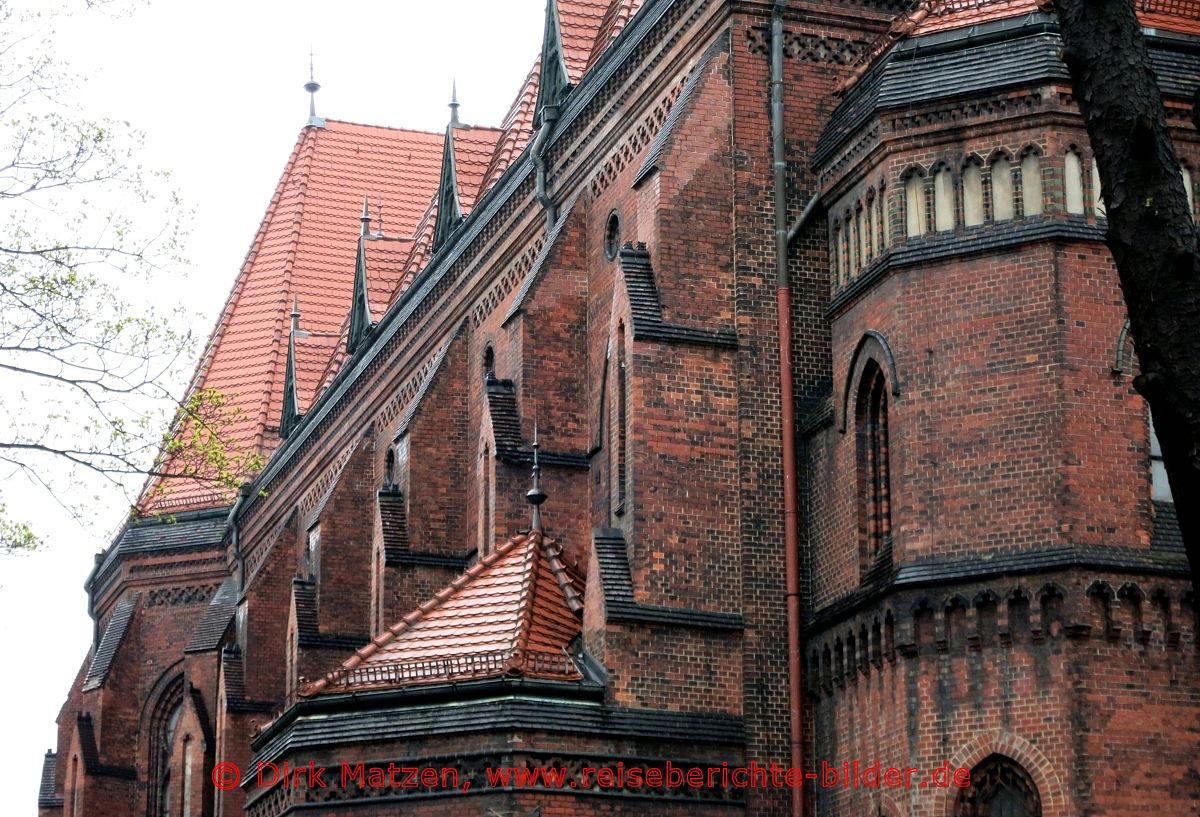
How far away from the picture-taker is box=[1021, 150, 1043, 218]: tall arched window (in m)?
23.8

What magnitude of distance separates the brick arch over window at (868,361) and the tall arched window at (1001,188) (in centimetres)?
168

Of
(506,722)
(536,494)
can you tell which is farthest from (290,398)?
(506,722)

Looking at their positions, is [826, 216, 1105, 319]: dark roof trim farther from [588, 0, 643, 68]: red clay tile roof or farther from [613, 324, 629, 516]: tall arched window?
[588, 0, 643, 68]: red clay tile roof

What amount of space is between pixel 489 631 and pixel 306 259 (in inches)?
1041

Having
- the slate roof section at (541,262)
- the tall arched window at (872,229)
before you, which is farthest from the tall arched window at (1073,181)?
the slate roof section at (541,262)

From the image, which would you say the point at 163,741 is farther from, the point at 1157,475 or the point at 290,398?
the point at 1157,475

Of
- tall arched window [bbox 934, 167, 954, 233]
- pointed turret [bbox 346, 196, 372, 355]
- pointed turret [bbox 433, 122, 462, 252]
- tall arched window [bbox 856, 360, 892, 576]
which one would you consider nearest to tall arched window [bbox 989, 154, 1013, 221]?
tall arched window [bbox 934, 167, 954, 233]

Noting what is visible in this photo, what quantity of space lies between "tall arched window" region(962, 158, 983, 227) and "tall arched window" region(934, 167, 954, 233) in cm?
14

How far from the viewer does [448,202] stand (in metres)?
38.5

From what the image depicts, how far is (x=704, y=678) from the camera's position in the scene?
83.7 feet

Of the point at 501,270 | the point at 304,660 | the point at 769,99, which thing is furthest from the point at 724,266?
the point at 304,660

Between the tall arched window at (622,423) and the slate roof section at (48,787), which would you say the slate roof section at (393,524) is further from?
the slate roof section at (48,787)

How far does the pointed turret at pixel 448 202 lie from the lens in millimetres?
37938

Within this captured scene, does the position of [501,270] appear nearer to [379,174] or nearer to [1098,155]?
[379,174]
